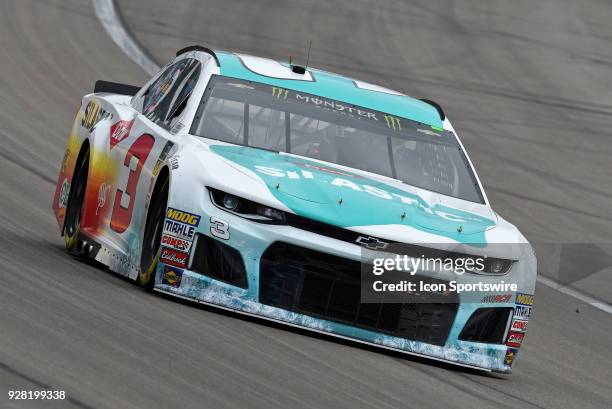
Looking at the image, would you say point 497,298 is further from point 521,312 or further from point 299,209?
point 299,209

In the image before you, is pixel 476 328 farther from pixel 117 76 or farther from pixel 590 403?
pixel 117 76

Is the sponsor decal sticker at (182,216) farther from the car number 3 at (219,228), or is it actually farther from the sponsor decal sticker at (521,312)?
the sponsor decal sticker at (521,312)

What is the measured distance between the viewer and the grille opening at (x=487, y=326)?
292 inches

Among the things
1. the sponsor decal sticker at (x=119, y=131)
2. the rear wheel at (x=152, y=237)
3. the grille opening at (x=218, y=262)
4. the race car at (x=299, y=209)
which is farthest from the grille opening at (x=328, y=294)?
the sponsor decal sticker at (x=119, y=131)

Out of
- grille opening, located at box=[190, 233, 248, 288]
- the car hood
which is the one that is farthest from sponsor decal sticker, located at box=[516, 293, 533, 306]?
grille opening, located at box=[190, 233, 248, 288]

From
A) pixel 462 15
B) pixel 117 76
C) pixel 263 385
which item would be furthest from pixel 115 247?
pixel 462 15

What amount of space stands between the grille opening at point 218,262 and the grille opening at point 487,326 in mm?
1140

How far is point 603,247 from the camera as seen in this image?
13383 millimetres

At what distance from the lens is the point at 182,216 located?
7.25 metres

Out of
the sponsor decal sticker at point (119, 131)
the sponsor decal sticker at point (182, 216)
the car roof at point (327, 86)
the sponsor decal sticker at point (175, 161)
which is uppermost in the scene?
the car roof at point (327, 86)

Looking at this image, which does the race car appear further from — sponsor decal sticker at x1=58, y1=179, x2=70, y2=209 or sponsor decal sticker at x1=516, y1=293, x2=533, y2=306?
sponsor decal sticker at x1=58, y1=179, x2=70, y2=209

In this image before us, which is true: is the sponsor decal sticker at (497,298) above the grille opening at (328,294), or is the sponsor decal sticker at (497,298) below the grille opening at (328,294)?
above

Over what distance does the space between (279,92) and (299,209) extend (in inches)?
63.7

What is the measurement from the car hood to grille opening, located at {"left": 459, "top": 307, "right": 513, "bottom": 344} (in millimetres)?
365
